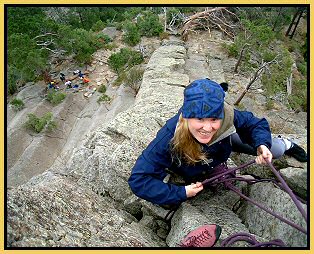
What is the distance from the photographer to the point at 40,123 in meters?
12.8

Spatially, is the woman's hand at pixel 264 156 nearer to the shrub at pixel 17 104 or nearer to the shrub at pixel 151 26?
the shrub at pixel 17 104

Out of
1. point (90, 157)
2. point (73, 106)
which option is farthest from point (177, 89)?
point (73, 106)

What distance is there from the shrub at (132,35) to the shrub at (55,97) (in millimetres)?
5214

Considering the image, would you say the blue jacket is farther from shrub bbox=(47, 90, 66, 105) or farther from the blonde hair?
shrub bbox=(47, 90, 66, 105)

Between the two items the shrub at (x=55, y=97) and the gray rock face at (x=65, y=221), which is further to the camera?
the shrub at (x=55, y=97)

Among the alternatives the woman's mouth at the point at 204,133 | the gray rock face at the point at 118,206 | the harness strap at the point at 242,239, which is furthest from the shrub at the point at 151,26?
the harness strap at the point at 242,239

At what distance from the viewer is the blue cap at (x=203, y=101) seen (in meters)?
2.85

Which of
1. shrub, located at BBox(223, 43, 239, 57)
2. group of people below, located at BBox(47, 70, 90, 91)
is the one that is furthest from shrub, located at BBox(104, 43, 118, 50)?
shrub, located at BBox(223, 43, 239, 57)

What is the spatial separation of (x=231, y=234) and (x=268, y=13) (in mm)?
17136

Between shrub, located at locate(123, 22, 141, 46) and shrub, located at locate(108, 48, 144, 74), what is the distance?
9.53 ft

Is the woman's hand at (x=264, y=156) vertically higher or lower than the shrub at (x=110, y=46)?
higher

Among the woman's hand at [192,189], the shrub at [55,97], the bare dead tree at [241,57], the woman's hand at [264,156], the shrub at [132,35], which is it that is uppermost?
the woman's hand at [264,156]

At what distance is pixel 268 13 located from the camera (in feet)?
58.5

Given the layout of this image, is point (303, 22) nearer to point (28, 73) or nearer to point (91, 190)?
point (28, 73)
